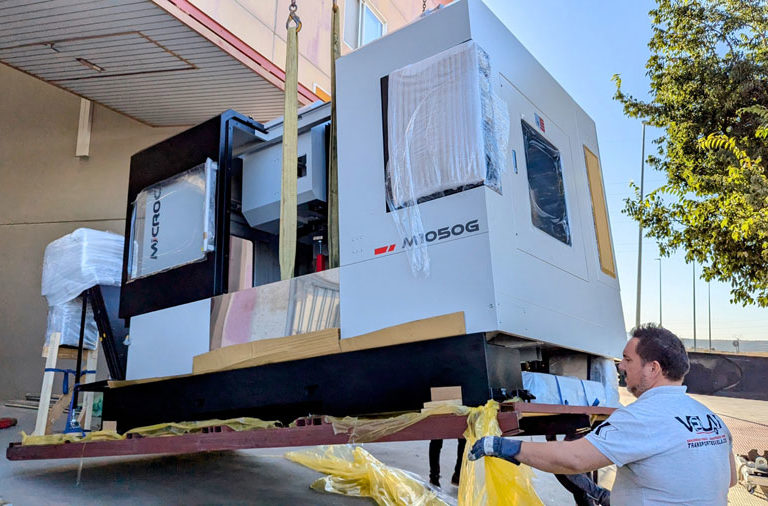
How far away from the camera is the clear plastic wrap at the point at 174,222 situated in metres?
4.24

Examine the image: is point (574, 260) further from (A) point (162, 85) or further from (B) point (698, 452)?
(A) point (162, 85)

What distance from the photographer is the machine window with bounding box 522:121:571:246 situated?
3.67m

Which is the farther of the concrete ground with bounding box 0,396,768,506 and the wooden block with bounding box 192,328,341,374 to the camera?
the concrete ground with bounding box 0,396,768,506

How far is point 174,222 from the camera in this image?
455 centimetres

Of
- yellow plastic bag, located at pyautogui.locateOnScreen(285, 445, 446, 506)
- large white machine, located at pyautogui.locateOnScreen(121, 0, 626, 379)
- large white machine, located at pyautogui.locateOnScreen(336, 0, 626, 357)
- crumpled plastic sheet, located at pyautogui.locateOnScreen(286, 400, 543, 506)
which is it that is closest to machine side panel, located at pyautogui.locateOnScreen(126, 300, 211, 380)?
large white machine, located at pyautogui.locateOnScreen(121, 0, 626, 379)

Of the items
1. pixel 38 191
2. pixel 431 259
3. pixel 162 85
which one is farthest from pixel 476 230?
pixel 38 191

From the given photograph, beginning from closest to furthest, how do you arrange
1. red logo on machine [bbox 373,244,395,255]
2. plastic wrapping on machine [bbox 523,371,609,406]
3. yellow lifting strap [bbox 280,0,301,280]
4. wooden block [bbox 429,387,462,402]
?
wooden block [bbox 429,387,462,402] → red logo on machine [bbox 373,244,395,255] → plastic wrapping on machine [bbox 523,371,609,406] → yellow lifting strap [bbox 280,0,301,280]

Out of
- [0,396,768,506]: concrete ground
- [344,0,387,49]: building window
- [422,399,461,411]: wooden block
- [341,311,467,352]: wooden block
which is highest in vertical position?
[344,0,387,49]: building window

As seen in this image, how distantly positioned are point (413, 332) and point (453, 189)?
767mm

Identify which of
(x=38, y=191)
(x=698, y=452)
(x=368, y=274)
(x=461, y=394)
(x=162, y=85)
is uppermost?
(x=162, y=85)

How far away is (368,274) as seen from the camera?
3.28 m

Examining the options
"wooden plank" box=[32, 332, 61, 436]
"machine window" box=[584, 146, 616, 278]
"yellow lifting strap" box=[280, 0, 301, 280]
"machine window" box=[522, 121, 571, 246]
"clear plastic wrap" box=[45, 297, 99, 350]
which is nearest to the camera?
"machine window" box=[522, 121, 571, 246]

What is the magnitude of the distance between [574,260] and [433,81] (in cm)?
161

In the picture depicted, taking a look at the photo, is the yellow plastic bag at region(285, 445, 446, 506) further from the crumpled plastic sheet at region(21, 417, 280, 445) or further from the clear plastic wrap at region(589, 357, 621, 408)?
the crumpled plastic sheet at region(21, 417, 280, 445)
